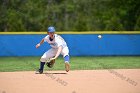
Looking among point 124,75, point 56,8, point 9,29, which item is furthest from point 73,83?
point 56,8

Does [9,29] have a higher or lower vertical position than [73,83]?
lower

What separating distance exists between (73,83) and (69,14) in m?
28.4

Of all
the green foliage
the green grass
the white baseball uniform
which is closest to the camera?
the white baseball uniform

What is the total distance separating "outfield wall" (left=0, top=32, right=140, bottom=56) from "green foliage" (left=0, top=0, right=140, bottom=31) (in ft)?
21.3

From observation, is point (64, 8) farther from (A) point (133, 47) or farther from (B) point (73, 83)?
(B) point (73, 83)

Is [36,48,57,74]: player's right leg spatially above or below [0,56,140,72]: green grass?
above

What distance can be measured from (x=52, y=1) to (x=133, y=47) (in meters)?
15.6

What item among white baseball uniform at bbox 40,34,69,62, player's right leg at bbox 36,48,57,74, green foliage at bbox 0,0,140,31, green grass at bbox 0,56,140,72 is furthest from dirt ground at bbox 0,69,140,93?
green foliage at bbox 0,0,140,31

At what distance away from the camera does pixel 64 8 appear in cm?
3931

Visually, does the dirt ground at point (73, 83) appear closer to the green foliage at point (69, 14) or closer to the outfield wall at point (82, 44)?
the outfield wall at point (82, 44)

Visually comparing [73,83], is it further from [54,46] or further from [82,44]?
[82,44]

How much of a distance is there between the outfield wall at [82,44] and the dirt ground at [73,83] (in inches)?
382

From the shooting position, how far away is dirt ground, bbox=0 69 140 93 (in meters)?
10.2

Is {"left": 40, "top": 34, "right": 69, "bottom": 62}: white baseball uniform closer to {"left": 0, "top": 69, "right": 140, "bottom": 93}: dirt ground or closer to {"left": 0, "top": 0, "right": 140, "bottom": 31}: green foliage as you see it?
{"left": 0, "top": 69, "right": 140, "bottom": 93}: dirt ground
